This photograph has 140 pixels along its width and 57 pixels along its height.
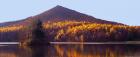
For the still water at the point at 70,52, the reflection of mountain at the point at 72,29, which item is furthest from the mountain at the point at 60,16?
the still water at the point at 70,52

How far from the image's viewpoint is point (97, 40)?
47.3 meters

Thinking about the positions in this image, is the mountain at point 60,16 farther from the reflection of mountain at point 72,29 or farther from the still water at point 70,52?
the still water at point 70,52

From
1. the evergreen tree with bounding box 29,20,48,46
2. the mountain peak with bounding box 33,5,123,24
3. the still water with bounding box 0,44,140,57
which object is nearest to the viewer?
the still water with bounding box 0,44,140,57

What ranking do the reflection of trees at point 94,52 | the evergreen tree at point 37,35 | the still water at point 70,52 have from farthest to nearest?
the evergreen tree at point 37,35 < the reflection of trees at point 94,52 < the still water at point 70,52

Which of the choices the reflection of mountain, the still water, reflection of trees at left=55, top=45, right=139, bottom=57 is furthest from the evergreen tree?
reflection of trees at left=55, top=45, right=139, bottom=57

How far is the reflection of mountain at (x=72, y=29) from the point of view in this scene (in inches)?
1759

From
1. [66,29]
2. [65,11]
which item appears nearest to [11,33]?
[66,29]

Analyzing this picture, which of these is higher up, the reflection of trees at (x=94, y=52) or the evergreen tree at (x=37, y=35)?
the evergreen tree at (x=37, y=35)

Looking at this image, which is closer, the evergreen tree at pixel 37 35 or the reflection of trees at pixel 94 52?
the reflection of trees at pixel 94 52

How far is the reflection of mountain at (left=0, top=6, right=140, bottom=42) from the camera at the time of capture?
44.7m

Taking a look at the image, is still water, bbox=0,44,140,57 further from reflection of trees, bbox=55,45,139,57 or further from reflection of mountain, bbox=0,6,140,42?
reflection of mountain, bbox=0,6,140,42

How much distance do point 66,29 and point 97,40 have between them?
291cm

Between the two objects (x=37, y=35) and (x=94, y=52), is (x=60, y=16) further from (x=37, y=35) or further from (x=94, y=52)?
(x=94, y=52)

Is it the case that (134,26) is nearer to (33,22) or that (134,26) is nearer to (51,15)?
(33,22)
